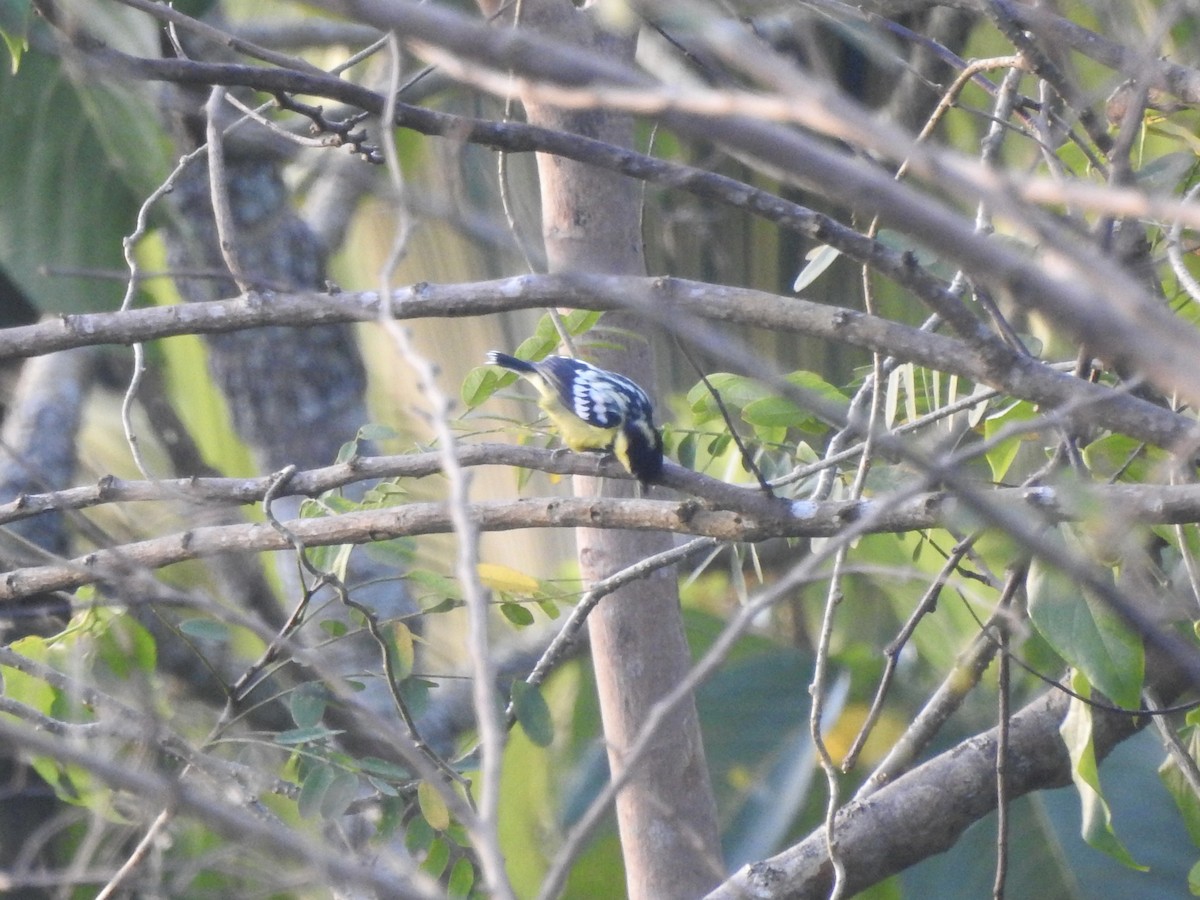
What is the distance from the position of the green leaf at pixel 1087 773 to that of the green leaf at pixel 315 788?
1.08 m

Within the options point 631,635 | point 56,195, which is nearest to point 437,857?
point 631,635

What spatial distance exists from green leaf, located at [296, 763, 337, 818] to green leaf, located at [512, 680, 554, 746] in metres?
0.28

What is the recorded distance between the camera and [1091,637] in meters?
1.68

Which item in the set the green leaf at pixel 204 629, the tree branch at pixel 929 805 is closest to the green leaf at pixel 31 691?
the green leaf at pixel 204 629

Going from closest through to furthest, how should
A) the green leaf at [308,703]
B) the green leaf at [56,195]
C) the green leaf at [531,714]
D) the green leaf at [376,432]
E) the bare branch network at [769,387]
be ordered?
the bare branch network at [769,387] → the green leaf at [308,703] → the green leaf at [531,714] → the green leaf at [376,432] → the green leaf at [56,195]

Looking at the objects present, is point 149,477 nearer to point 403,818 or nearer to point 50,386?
point 403,818

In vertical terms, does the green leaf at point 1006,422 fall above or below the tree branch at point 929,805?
above

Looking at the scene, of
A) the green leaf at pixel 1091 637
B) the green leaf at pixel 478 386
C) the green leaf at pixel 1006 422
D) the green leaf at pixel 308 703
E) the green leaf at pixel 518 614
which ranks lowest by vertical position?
the green leaf at pixel 308 703

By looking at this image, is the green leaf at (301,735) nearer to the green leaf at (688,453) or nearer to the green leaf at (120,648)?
Answer: the green leaf at (120,648)

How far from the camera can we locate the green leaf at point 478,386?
2.02m

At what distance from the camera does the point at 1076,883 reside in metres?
3.33

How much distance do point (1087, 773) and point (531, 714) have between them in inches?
32.1

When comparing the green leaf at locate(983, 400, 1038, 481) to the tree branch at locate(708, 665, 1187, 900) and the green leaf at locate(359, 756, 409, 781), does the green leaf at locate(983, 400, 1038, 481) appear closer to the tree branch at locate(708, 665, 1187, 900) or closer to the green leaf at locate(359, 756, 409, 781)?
the tree branch at locate(708, 665, 1187, 900)

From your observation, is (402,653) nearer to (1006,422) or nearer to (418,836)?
(418,836)
